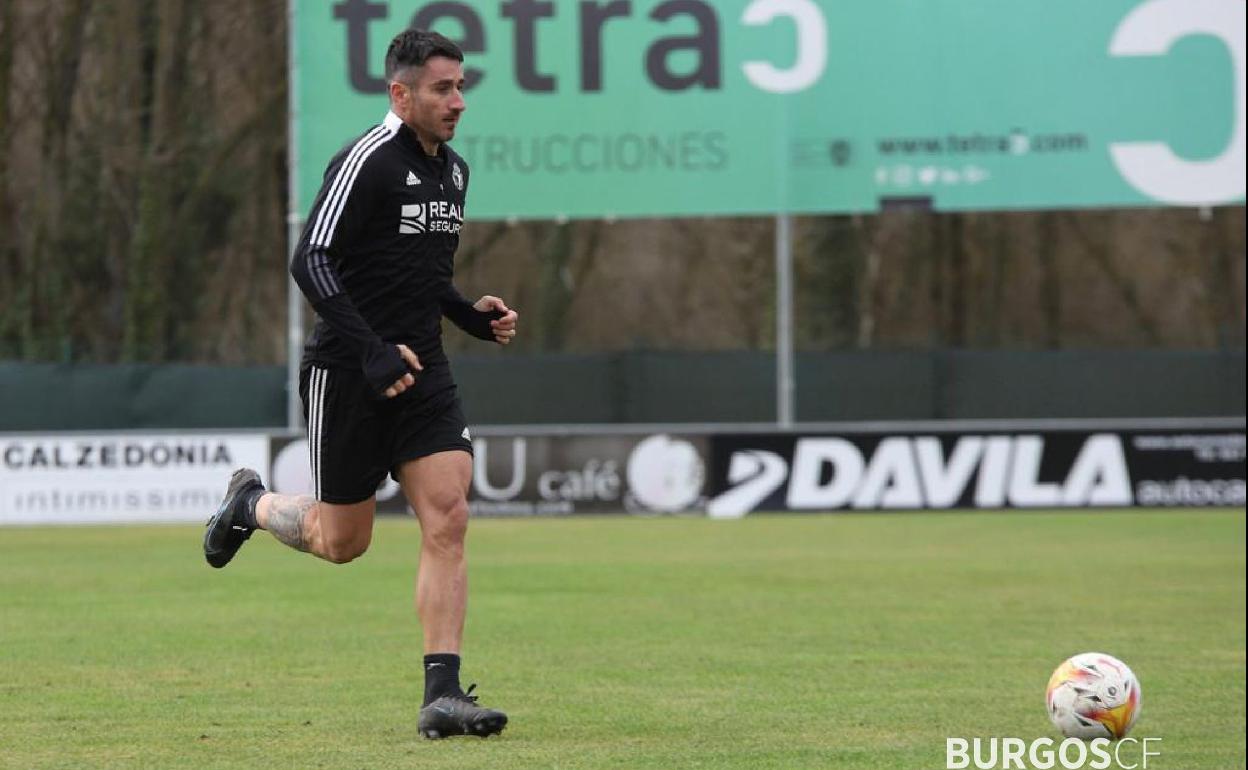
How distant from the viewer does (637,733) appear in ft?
23.4

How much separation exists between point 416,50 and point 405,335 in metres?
0.86

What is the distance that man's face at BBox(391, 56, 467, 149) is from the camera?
694 centimetres

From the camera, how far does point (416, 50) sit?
6.94m

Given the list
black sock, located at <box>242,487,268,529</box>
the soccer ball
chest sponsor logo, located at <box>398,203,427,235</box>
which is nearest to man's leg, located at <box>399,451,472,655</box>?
chest sponsor logo, located at <box>398,203,427,235</box>

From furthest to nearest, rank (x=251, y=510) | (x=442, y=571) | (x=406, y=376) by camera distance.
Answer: (x=251, y=510) < (x=442, y=571) < (x=406, y=376)

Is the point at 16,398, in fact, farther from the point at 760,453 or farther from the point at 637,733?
the point at 637,733

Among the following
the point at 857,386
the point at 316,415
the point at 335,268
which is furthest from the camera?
the point at 857,386

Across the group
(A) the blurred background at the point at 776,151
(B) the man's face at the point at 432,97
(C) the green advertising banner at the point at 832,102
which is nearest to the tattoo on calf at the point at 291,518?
(B) the man's face at the point at 432,97

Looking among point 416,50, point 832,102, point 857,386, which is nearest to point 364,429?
point 416,50

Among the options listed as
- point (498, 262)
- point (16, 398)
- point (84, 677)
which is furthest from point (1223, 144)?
point (498, 262)

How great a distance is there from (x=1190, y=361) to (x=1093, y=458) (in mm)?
2842

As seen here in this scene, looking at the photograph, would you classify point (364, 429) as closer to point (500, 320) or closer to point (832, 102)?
point (500, 320)

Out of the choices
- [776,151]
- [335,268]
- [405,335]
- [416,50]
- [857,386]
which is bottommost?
[405,335]

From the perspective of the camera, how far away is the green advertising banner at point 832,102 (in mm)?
19078
